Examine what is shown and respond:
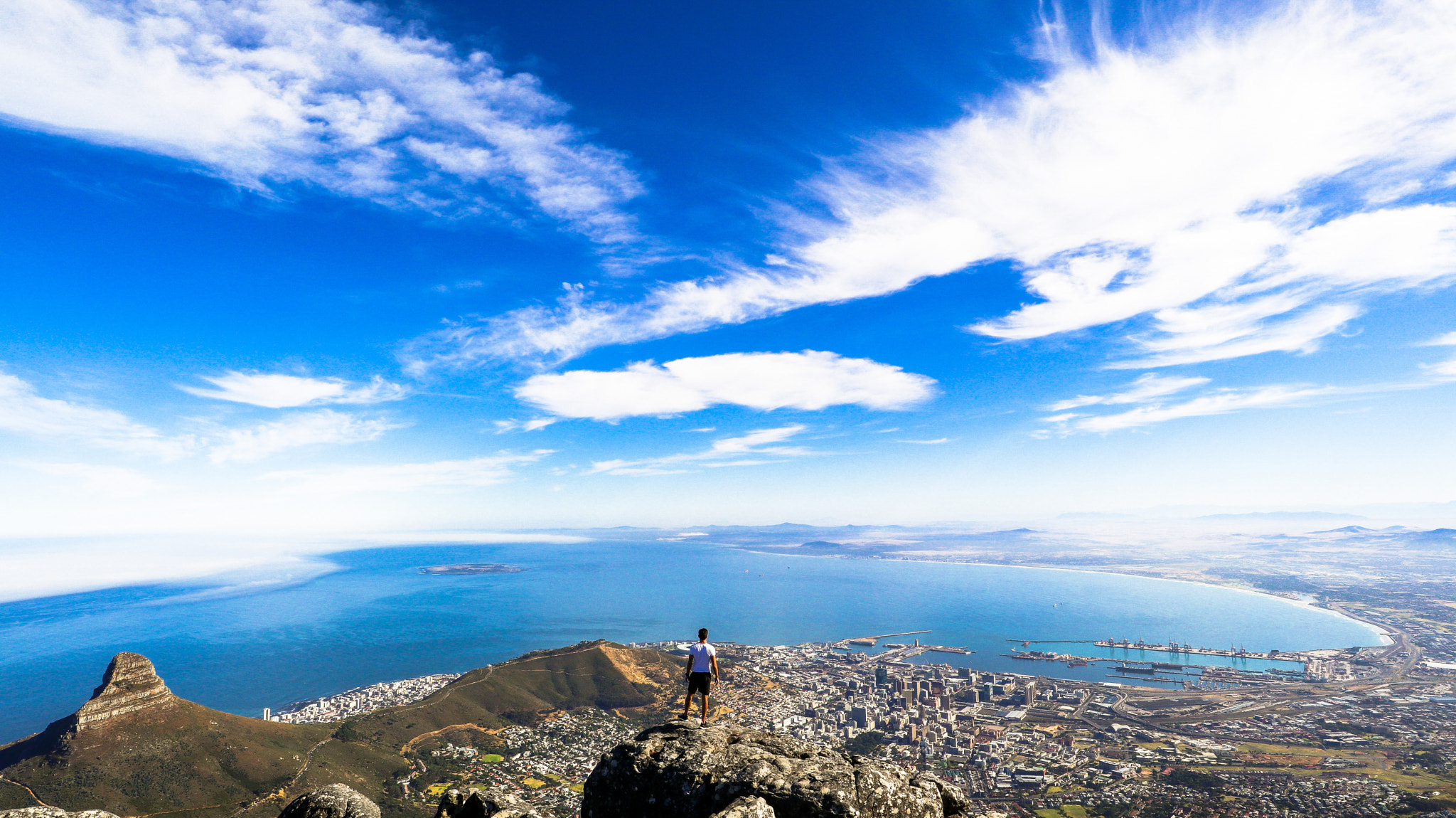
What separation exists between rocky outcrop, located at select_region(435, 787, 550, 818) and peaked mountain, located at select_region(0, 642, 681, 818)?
45.5 m

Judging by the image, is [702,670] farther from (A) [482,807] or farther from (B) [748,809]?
(B) [748,809]

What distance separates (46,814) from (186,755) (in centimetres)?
5702

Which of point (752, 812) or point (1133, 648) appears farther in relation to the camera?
point (1133, 648)

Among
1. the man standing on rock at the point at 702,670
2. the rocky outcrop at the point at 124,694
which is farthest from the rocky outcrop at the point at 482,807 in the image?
the rocky outcrop at the point at 124,694

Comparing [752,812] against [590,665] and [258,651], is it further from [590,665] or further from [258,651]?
[258,651]

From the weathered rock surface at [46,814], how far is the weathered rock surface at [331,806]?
2690mm

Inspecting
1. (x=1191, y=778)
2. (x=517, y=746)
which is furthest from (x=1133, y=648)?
(x=517, y=746)

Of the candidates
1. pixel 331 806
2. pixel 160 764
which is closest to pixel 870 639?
pixel 160 764

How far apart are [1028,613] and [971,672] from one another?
10134 centimetres

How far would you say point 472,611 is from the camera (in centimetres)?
19275

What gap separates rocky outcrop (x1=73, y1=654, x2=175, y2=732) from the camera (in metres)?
48.4

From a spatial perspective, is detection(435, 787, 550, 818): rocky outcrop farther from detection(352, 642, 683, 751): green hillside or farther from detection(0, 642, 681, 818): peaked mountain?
detection(352, 642, 683, 751): green hillside

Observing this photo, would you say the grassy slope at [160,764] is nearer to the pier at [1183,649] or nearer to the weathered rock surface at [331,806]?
the weathered rock surface at [331,806]

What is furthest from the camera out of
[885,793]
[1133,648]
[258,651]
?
[258,651]
